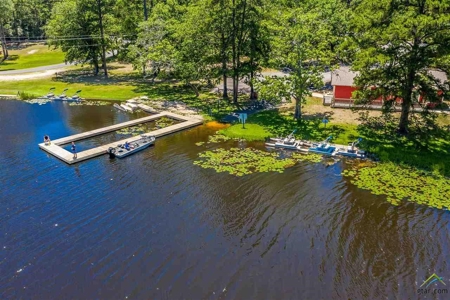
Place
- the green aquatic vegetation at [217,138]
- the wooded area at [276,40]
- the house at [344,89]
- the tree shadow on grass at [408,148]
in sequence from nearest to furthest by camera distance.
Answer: the tree shadow on grass at [408,148] < the wooded area at [276,40] < the green aquatic vegetation at [217,138] < the house at [344,89]

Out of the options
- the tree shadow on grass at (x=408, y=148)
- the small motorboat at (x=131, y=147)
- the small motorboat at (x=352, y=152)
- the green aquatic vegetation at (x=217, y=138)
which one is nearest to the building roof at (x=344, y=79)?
the tree shadow on grass at (x=408, y=148)

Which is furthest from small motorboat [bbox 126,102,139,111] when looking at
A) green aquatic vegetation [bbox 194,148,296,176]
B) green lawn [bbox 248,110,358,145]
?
green aquatic vegetation [bbox 194,148,296,176]

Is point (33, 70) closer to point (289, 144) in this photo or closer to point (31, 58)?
point (31, 58)

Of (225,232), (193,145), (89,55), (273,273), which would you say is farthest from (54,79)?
(273,273)

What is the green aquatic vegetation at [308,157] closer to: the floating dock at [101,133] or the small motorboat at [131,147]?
the floating dock at [101,133]

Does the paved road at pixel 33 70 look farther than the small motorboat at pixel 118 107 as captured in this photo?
Yes

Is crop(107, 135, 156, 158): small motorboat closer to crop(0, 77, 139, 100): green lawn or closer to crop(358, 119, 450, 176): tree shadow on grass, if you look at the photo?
crop(358, 119, 450, 176): tree shadow on grass
